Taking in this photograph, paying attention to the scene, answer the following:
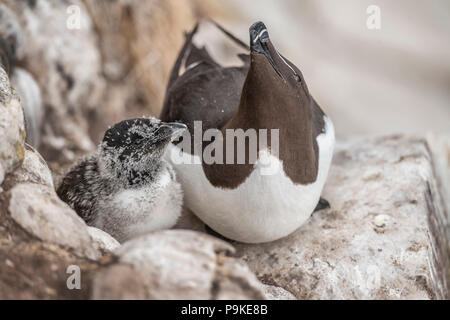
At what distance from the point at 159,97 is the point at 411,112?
11.5 feet

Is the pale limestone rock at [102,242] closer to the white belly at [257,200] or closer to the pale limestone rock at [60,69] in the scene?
the white belly at [257,200]

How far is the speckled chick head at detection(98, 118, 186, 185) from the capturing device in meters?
3.07

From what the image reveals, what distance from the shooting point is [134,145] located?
3084mm

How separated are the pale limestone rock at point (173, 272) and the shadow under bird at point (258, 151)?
2.18 ft

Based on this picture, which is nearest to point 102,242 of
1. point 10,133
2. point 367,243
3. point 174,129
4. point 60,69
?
point 10,133

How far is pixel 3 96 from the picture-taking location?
268 cm

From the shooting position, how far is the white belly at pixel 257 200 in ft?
9.41

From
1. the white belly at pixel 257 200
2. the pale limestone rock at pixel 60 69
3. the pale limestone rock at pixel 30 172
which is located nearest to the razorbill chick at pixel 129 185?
the white belly at pixel 257 200

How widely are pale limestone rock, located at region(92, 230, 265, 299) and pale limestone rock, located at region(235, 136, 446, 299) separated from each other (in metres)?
0.82

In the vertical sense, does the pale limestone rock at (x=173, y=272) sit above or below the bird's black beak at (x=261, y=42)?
below

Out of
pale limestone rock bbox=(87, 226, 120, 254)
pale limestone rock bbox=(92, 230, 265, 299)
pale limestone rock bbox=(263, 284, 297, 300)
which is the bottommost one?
pale limestone rock bbox=(263, 284, 297, 300)

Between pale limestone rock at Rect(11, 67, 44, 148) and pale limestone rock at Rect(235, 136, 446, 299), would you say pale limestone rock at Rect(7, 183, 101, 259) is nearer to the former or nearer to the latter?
pale limestone rock at Rect(235, 136, 446, 299)

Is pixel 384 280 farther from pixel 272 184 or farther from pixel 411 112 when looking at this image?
pixel 411 112

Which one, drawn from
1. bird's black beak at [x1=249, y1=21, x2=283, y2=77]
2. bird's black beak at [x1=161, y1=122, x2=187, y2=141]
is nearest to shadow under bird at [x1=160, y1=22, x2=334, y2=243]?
bird's black beak at [x1=249, y1=21, x2=283, y2=77]
